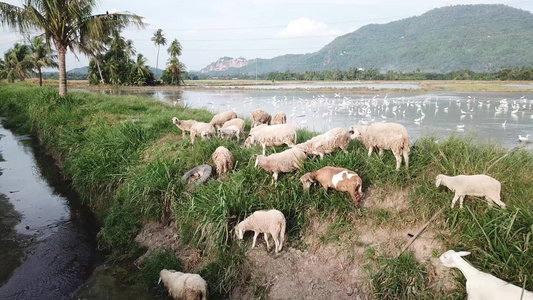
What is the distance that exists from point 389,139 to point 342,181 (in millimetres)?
1301

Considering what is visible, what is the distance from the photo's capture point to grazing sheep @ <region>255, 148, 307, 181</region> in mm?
6152

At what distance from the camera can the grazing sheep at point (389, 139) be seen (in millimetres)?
5762

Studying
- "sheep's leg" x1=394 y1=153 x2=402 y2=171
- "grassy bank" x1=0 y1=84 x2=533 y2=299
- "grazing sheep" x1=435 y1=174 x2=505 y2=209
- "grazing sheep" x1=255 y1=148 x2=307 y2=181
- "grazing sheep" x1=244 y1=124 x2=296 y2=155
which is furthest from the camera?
"grazing sheep" x1=244 y1=124 x2=296 y2=155

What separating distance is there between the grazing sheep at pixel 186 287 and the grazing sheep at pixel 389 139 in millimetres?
3723

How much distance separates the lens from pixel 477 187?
15.0 feet

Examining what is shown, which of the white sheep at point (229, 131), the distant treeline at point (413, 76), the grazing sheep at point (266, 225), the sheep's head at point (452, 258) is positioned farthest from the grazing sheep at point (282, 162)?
the distant treeline at point (413, 76)

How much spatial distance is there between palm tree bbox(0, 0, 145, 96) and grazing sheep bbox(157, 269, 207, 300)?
589 inches

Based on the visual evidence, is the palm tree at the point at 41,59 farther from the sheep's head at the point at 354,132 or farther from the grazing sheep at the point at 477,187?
the grazing sheep at the point at 477,187

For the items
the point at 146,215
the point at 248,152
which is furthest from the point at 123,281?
the point at 248,152

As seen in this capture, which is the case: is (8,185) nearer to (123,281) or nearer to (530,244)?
(123,281)

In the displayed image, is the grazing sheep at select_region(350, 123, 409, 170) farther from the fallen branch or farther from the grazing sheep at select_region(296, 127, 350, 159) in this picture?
the fallen branch

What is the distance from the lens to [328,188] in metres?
5.75

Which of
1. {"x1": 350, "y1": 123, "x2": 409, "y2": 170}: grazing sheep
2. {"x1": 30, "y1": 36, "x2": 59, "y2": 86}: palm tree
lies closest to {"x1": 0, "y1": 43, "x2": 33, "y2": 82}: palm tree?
{"x1": 30, "y1": 36, "x2": 59, "y2": 86}: palm tree

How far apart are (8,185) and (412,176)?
38.4ft
